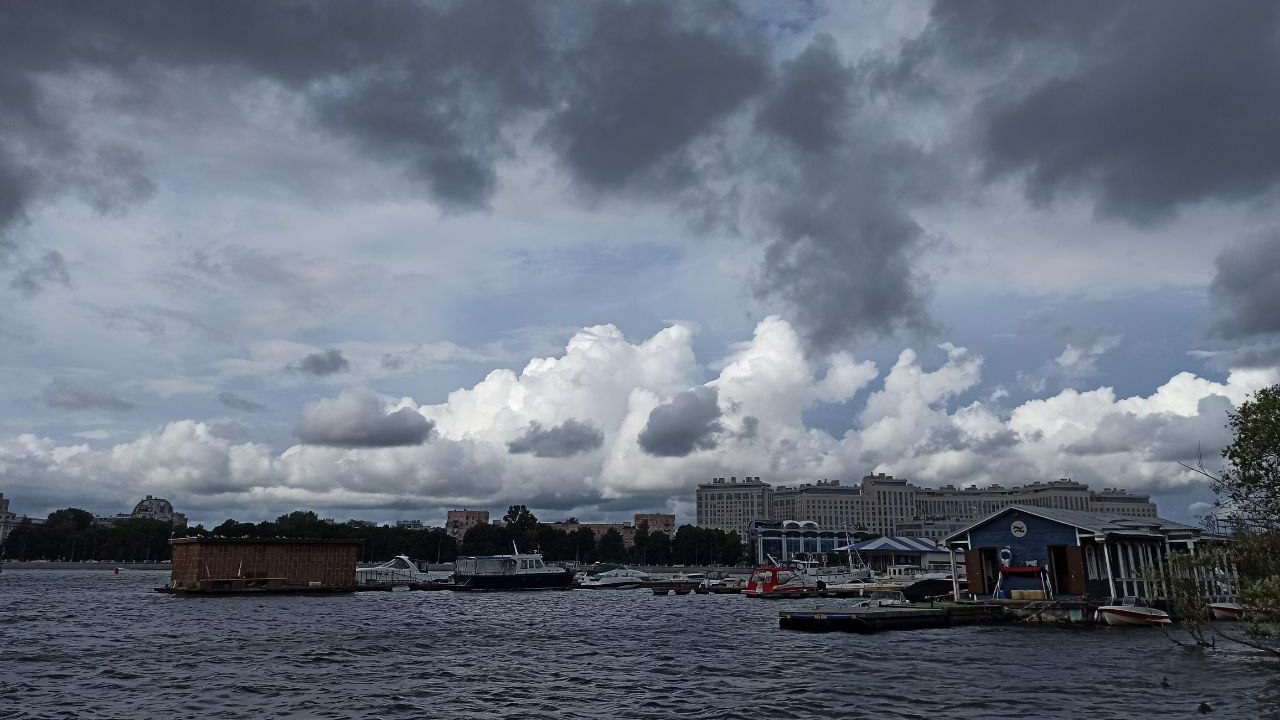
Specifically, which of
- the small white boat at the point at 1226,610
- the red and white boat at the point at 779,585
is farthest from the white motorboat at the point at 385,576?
the small white boat at the point at 1226,610

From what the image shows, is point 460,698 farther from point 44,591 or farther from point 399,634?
point 44,591

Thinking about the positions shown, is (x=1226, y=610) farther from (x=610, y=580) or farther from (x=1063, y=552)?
(x=610, y=580)

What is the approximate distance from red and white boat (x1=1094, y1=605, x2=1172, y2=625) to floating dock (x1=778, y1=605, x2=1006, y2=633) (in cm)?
763

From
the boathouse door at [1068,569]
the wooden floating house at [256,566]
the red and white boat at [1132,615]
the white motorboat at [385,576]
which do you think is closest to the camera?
the red and white boat at [1132,615]

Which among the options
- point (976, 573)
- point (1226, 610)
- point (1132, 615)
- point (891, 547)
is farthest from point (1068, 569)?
point (891, 547)

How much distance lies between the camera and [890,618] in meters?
61.2

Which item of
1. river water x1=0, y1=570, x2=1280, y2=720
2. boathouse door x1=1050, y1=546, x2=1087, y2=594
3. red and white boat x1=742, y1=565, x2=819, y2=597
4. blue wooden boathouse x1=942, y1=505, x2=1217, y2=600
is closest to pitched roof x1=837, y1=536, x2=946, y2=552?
red and white boat x1=742, y1=565, x2=819, y2=597

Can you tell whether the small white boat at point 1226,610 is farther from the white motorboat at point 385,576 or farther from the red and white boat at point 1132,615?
the white motorboat at point 385,576

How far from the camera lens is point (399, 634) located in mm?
59312

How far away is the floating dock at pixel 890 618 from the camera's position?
6016cm

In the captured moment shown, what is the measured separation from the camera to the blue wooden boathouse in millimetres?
67625

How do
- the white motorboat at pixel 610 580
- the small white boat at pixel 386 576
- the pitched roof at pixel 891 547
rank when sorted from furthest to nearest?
the pitched roof at pixel 891 547, the white motorboat at pixel 610 580, the small white boat at pixel 386 576

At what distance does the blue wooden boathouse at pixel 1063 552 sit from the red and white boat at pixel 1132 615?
547cm

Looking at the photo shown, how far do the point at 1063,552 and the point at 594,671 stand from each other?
44.8 meters
